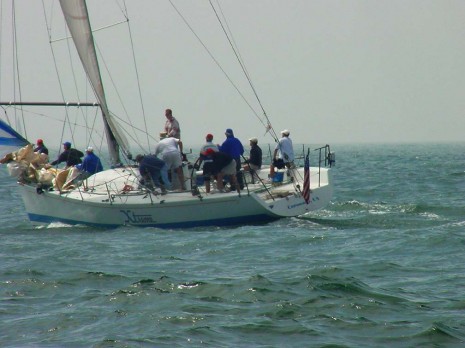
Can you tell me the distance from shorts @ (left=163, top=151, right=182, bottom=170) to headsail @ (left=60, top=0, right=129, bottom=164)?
2.50 meters

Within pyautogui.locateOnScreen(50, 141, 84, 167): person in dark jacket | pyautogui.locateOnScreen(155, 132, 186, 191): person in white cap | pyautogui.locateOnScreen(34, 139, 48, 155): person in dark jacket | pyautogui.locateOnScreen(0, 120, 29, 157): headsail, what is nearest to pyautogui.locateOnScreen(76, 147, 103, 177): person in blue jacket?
pyautogui.locateOnScreen(50, 141, 84, 167): person in dark jacket

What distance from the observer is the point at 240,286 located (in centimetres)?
1235

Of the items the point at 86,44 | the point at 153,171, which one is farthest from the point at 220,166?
the point at 86,44

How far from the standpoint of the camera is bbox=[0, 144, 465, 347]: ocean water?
396 inches

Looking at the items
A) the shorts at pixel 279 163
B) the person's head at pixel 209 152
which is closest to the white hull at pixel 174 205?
the shorts at pixel 279 163

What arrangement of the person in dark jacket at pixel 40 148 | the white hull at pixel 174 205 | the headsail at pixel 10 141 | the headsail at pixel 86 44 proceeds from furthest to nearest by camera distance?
the person in dark jacket at pixel 40 148
the headsail at pixel 10 141
the headsail at pixel 86 44
the white hull at pixel 174 205

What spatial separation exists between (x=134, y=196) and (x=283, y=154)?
361 centimetres

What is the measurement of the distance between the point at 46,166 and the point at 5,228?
5.39 feet

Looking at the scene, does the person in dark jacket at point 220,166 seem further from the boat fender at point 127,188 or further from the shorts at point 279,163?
the shorts at point 279,163

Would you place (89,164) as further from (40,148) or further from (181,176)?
(181,176)

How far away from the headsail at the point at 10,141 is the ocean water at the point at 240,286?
2545 mm

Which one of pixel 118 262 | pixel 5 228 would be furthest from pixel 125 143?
pixel 118 262

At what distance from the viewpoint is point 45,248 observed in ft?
55.6

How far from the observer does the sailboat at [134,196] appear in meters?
18.8
